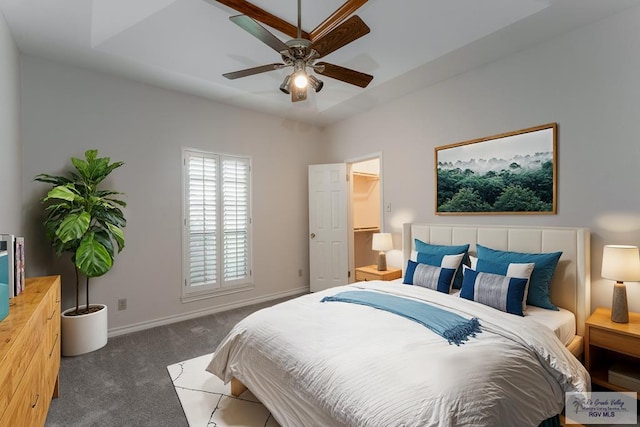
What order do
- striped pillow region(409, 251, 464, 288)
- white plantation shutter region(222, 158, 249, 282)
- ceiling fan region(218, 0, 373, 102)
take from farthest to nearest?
1. white plantation shutter region(222, 158, 249, 282)
2. striped pillow region(409, 251, 464, 288)
3. ceiling fan region(218, 0, 373, 102)

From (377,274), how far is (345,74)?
7.83 feet

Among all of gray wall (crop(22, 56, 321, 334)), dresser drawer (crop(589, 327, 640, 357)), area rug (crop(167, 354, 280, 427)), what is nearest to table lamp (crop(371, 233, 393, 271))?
gray wall (crop(22, 56, 321, 334))

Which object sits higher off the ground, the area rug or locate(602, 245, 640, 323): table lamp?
locate(602, 245, 640, 323): table lamp

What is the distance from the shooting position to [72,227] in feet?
8.77

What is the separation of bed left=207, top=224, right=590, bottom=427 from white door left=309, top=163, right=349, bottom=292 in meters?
2.26

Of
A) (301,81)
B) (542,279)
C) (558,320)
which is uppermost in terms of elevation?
(301,81)

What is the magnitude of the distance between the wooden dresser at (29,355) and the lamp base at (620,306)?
11.1ft

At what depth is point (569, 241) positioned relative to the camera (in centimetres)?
254

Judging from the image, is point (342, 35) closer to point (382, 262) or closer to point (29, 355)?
point (29, 355)

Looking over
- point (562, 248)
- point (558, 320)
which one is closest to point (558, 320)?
point (558, 320)

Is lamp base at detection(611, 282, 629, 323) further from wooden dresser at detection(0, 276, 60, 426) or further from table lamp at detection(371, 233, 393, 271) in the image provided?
wooden dresser at detection(0, 276, 60, 426)

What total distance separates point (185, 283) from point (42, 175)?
5.99 ft

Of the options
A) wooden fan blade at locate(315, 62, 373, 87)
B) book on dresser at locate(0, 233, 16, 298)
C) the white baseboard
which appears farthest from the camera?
the white baseboard

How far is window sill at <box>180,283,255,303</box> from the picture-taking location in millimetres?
3932
